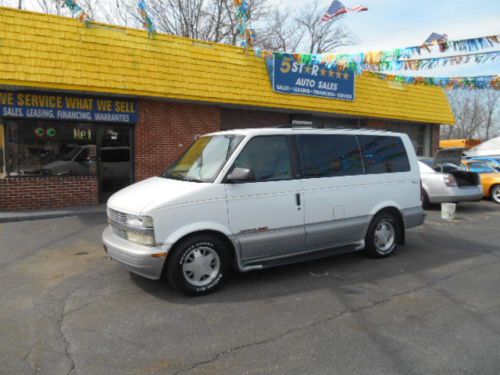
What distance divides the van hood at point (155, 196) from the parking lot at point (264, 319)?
1033 mm

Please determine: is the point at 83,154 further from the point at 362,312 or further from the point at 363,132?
the point at 362,312

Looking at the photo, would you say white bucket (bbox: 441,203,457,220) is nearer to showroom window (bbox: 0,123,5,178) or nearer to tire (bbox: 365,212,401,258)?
tire (bbox: 365,212,401,258)

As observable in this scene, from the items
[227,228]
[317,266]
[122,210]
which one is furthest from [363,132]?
[122,210]

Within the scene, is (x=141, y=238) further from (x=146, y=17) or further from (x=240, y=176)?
(x=146, y=17)

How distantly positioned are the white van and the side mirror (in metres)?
0.01

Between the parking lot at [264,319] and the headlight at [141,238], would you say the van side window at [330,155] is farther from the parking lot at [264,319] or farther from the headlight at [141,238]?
the headlight at [141,238]

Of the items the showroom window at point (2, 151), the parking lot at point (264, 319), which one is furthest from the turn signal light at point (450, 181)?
the showroom window at point (2, 151)

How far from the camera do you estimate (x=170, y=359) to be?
3.33m

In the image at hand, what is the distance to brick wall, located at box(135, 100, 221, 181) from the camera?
37.3 ft

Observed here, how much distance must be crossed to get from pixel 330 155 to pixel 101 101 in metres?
7.18

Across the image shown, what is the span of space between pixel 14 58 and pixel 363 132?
7716mm

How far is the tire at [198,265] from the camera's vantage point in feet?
14.8

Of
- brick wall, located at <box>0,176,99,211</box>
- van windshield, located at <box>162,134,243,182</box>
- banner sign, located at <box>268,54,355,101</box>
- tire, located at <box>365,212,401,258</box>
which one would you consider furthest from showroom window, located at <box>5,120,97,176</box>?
tire, located at <box>365,212,401,258</box>

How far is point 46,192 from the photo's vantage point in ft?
32.9
